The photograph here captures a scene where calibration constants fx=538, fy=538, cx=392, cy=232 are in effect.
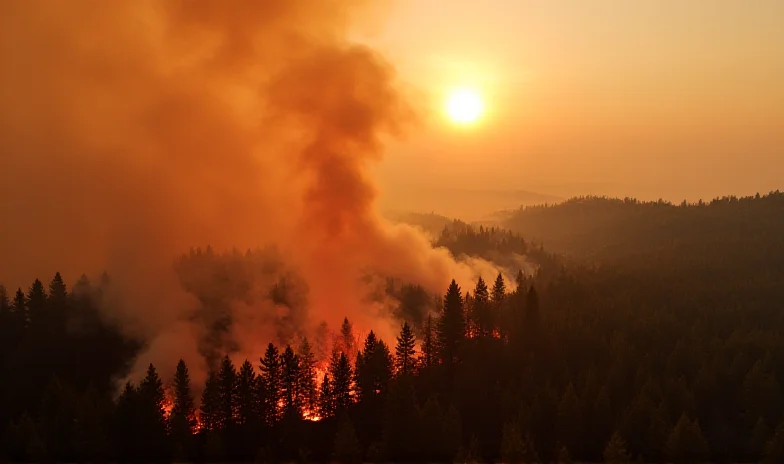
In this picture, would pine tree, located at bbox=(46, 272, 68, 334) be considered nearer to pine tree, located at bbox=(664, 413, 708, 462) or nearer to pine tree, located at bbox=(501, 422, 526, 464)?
pine tree, located at bbox=(501, 422, 526, 464)

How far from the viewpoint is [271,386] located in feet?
202

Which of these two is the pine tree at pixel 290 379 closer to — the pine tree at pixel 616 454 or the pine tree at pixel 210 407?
the pine tree at pixel 210 407

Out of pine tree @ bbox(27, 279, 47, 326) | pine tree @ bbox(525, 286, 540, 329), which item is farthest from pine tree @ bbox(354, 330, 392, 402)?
pine tree @ bbox(27, 279, 47, 326)

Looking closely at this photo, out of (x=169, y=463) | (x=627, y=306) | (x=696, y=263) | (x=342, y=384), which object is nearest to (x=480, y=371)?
(x=342, y=384)

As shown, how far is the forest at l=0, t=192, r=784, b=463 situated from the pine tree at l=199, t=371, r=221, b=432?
147mm

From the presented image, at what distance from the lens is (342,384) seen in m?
62.9

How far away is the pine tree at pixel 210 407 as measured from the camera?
192ft

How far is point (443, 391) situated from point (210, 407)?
89.5ft

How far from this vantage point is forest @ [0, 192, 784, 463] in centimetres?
5203

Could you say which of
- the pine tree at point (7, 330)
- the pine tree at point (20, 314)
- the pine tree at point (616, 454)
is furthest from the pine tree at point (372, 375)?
the pine tree at point (20, 314)

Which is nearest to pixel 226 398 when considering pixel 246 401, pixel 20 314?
pixel 246 401

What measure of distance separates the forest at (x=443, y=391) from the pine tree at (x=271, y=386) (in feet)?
0.64

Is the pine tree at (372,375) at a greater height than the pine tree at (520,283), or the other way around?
the pine tree at (520,283)

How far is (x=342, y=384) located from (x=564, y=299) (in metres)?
55.6
